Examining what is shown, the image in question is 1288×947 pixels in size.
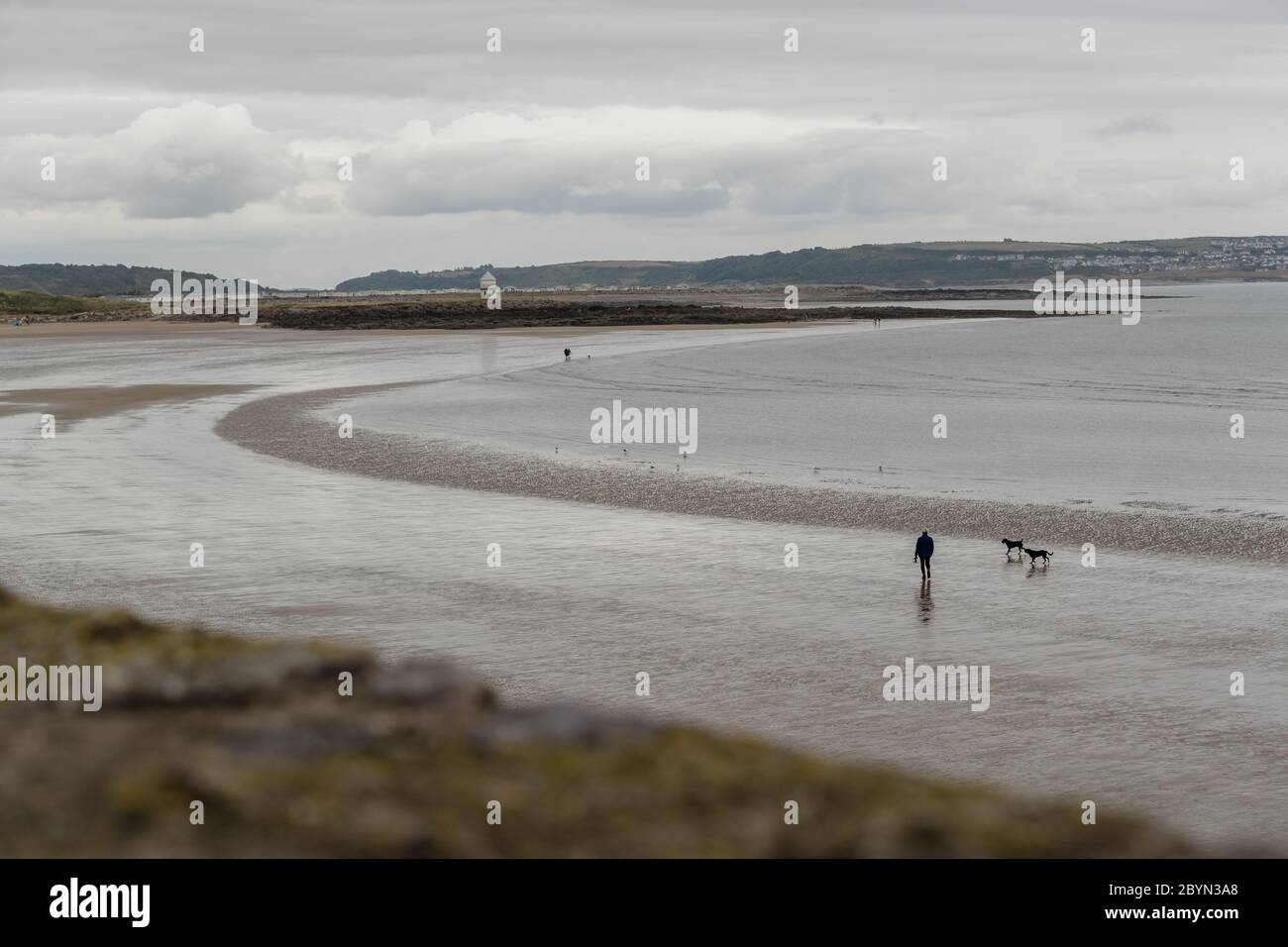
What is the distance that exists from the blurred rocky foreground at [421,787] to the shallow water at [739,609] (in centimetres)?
124

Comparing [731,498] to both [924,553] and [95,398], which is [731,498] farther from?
[95,398]

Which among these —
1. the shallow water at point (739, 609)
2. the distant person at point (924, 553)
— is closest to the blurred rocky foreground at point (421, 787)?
the shallow water at point (739, 609)

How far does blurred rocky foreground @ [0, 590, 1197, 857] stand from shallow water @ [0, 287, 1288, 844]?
49.0 inches

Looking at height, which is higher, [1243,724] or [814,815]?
[814,815]

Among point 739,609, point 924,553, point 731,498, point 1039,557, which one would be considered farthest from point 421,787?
point 731,498

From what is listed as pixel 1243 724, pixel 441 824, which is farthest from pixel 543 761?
pixel 1243 724

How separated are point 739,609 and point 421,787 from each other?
14464 millimetres

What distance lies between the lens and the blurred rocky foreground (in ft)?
24.2

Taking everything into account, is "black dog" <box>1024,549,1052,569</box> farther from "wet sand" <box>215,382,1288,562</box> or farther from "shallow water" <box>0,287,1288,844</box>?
"wet sand" <box>215,382,1288,562</box>

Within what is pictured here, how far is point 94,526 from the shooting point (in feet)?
96.6

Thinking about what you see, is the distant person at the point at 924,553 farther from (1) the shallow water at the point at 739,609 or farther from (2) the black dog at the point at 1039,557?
(2) the black dog at the point at 1039,557

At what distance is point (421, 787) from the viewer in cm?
824
